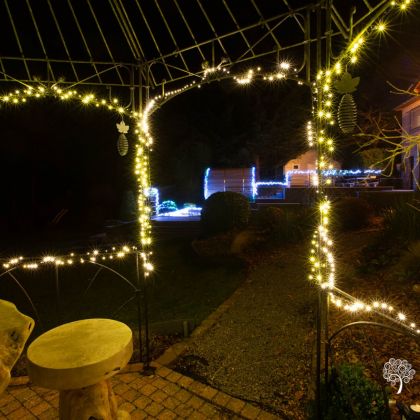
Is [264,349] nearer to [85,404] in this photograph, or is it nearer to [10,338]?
[85,404]

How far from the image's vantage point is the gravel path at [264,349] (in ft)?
12.1

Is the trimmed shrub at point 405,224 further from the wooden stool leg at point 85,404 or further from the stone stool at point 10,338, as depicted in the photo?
the stone stool at point 10,338

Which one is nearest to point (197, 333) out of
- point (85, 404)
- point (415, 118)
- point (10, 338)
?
point (85, 404)

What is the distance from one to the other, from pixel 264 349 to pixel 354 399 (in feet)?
6.10

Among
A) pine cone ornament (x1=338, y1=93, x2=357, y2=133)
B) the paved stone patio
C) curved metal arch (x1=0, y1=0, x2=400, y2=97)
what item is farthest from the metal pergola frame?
the paved stone patio

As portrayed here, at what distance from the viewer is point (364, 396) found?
2795mm

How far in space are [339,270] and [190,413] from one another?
195 inches

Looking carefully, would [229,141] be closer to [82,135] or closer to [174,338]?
[82,135]

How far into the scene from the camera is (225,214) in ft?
37.1

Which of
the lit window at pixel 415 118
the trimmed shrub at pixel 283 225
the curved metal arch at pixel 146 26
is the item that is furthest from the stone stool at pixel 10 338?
the lit window at pixel 415 118

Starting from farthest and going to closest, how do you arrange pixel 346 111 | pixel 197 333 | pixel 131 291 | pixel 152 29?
pixel 131 291
pixel 152 29
pixel 197 333
pixel 346 111

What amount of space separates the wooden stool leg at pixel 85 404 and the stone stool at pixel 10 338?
2.81ft

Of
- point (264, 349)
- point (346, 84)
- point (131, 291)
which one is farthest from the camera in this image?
point (131, 291)

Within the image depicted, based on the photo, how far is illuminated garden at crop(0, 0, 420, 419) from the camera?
115 inches
